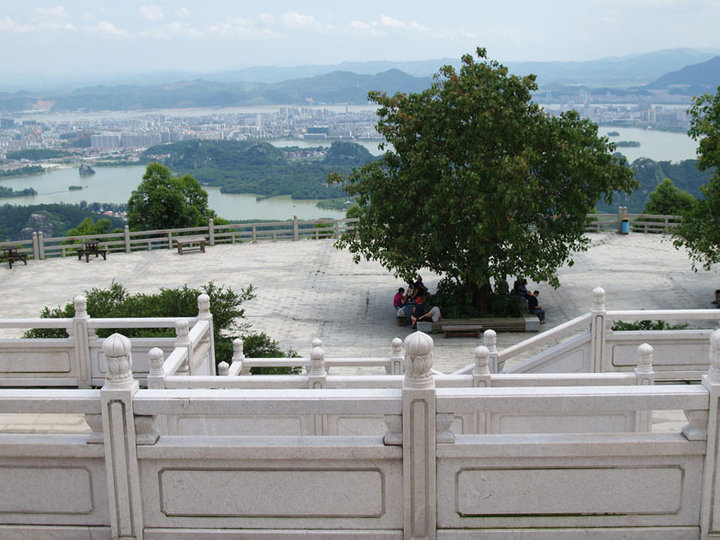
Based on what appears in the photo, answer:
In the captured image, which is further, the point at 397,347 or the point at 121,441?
the point at 397,347

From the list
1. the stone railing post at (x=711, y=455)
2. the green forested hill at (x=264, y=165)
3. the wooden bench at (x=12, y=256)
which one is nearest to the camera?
the stone railing post at (x=711, y=455)

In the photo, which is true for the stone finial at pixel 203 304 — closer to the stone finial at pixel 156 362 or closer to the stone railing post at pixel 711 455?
the stone finial at pixel 156 362

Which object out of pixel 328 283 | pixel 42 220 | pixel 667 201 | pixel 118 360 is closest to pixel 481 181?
pixel 328 283

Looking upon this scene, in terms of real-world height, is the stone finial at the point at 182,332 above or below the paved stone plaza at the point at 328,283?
above

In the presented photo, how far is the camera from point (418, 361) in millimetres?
4762

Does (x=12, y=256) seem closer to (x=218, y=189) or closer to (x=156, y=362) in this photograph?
(x=156, y=362)

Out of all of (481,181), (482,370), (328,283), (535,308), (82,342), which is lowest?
(328,283)

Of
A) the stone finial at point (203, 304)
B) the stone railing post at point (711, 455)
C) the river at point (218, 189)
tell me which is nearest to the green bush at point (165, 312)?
the stone finial at point (203, 304)

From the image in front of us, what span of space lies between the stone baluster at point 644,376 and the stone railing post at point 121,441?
4.29 metres

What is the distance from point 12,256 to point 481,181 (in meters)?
16.9

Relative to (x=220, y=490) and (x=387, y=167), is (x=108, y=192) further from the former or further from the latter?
(x=220, y=490)

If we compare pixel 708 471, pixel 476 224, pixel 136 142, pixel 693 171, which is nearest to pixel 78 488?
pixel 708 471

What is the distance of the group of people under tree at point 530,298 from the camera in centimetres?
1925

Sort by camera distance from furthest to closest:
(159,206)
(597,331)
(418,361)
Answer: (159,206), (597,331), (418,361)
